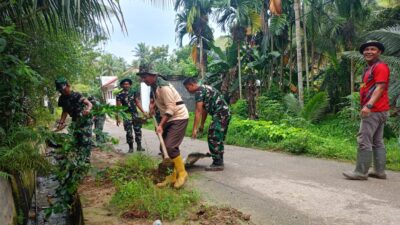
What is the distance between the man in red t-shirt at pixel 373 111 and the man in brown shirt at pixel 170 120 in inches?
93.0

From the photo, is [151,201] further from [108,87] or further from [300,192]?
[108,87]

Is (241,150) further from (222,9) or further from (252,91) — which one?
(222,9)

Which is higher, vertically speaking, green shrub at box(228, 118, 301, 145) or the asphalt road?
green shrub at box(228, 118, 301, 145)

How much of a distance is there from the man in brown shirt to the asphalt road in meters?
0.34

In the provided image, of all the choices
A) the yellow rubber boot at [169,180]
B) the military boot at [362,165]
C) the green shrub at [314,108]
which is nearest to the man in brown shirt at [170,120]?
the yellow rubber boot at [169,180]

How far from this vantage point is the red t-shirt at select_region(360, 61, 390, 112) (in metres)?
4.68

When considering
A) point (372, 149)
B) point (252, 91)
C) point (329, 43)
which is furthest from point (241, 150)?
point (329, 43)

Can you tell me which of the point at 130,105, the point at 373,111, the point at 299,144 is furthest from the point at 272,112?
the point at 373,111

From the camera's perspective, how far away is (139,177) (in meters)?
4.91

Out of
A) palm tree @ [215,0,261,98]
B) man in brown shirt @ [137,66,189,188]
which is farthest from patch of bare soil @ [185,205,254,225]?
palm tree @ [215,0,261,98]

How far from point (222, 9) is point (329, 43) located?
5698 millimetres

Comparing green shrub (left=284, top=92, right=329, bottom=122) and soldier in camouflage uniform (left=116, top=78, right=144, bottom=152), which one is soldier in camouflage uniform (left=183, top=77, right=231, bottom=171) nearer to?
soldier in camouflage uniform (left=116, top=78, right=144, bottom=152)

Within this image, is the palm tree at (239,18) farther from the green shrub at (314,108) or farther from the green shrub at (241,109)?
the green shrub at (314,108)

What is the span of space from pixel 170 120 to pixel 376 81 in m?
2.79
